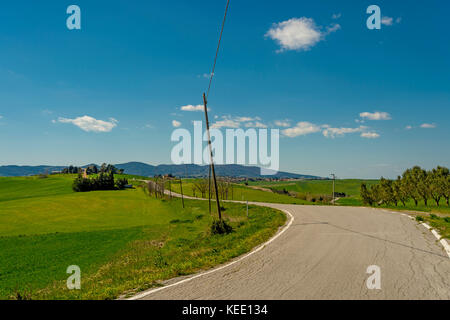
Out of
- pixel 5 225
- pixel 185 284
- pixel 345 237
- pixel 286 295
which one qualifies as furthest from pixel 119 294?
pixel 5 225

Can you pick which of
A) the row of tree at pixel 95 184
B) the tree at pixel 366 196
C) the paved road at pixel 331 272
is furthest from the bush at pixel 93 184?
the paved road at pixel 331 272

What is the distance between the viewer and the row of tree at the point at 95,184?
118938 millimetres

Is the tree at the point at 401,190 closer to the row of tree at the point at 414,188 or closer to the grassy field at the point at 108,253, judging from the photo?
the row of tree at the point at 414,188

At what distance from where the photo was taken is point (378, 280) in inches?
268

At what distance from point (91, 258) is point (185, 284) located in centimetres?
1867

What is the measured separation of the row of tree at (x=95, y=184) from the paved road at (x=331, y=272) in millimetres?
125866

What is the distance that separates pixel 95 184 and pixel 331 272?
5217 inches

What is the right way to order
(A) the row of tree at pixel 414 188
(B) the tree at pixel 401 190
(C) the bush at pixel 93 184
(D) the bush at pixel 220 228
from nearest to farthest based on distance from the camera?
(D) the bush at pixel 220 228, (A) the row of tree at pixel 414 188, (B) the tree at pixel 401 190, (C) the bush at pixel 93 184

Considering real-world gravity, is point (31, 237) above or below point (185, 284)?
below

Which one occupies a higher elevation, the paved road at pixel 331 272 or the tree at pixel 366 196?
the paved road at pixel 331 272

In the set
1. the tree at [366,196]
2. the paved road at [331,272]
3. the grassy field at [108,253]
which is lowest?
the tree at [366,196]
